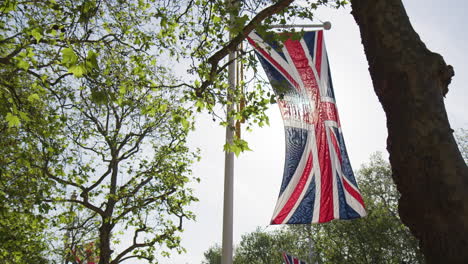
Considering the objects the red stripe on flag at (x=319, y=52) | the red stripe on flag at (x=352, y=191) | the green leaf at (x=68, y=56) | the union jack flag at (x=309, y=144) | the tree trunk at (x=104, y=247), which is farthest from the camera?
the tree trunk at (x=104, y=247)

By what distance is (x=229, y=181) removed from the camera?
7.87 metres

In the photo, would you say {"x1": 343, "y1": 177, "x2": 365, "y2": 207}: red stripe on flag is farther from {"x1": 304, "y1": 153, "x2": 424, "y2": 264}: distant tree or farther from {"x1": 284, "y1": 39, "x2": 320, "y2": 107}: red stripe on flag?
{"x1": 304, "y1": 153, "x2": 424, "y2": 264}: distant tree

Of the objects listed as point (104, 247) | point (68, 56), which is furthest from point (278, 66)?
point (104, 247)

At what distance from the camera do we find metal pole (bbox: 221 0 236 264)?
7059 millimetres

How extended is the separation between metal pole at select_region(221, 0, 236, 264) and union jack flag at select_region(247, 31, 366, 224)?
2.92 ft

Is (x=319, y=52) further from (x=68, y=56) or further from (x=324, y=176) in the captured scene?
(x=68, y=56)

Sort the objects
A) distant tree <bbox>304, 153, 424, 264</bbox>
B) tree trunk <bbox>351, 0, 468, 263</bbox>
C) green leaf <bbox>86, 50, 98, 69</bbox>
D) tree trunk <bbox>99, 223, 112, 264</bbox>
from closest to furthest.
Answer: tree trunk <bbox>351, 0, 468, 263</bbox> < green leaf <bbox>86, 50, 98, 69</bbox> < tree trunk <bbox>99, 223, 112, 264</bbox> < distant tree <bbox>304, 153, 424, 264</bbox>

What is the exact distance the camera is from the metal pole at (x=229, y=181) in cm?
706

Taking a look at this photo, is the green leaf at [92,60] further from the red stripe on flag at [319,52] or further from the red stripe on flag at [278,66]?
the red stripe on flag at [319,52]

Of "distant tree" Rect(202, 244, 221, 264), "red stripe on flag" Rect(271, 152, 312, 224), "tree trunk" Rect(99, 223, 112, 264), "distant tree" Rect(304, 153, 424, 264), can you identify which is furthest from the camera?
"distant tree" Rect(202, 244, 221, 264)

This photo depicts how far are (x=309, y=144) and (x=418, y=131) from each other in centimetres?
517

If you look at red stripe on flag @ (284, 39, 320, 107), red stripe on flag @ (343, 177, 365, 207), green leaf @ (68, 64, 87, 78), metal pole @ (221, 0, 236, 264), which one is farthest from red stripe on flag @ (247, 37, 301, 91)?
green leaf @ (68, 64, 87, 78)

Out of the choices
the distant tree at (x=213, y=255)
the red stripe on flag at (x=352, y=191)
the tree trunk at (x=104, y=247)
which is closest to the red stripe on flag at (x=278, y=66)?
the red stripe on flag at (x=352, y=191)

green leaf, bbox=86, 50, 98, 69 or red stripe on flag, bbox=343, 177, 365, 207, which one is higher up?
green leaf, bbox=86, 50, 98, 69
